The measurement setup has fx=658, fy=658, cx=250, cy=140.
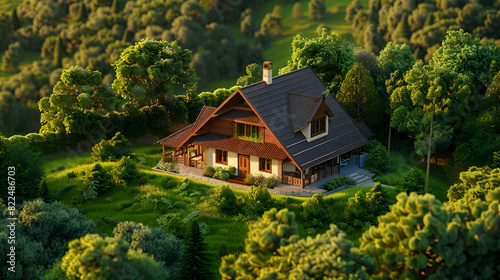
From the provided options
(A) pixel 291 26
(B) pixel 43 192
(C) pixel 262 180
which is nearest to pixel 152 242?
(B) pixel 43 192

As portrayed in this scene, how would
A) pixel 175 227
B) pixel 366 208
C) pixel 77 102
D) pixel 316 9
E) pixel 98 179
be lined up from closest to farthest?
pixel 175 227, pixel 366 208, pixel 98 179, pixel 77 102, pixel 316 9

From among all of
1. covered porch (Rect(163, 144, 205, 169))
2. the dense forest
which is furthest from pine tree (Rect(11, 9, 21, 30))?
covered porch (Rect(163, 144, 205, 169))

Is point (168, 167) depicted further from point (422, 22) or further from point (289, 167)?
point (422, 22)

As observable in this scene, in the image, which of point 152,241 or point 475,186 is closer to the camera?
point 152,241

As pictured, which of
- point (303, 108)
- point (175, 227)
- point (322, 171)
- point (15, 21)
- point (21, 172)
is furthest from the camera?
point (15, 21)

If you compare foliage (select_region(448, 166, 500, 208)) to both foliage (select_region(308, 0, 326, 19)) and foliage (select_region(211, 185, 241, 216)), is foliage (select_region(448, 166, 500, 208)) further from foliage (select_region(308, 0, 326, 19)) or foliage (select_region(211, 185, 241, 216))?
foliage (select_region(308, 0, 326, 19))

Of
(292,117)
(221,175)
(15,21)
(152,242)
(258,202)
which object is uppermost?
(15,21)

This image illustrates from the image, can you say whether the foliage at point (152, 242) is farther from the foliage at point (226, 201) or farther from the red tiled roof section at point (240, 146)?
the red tiled roof section at point (240, 146)
